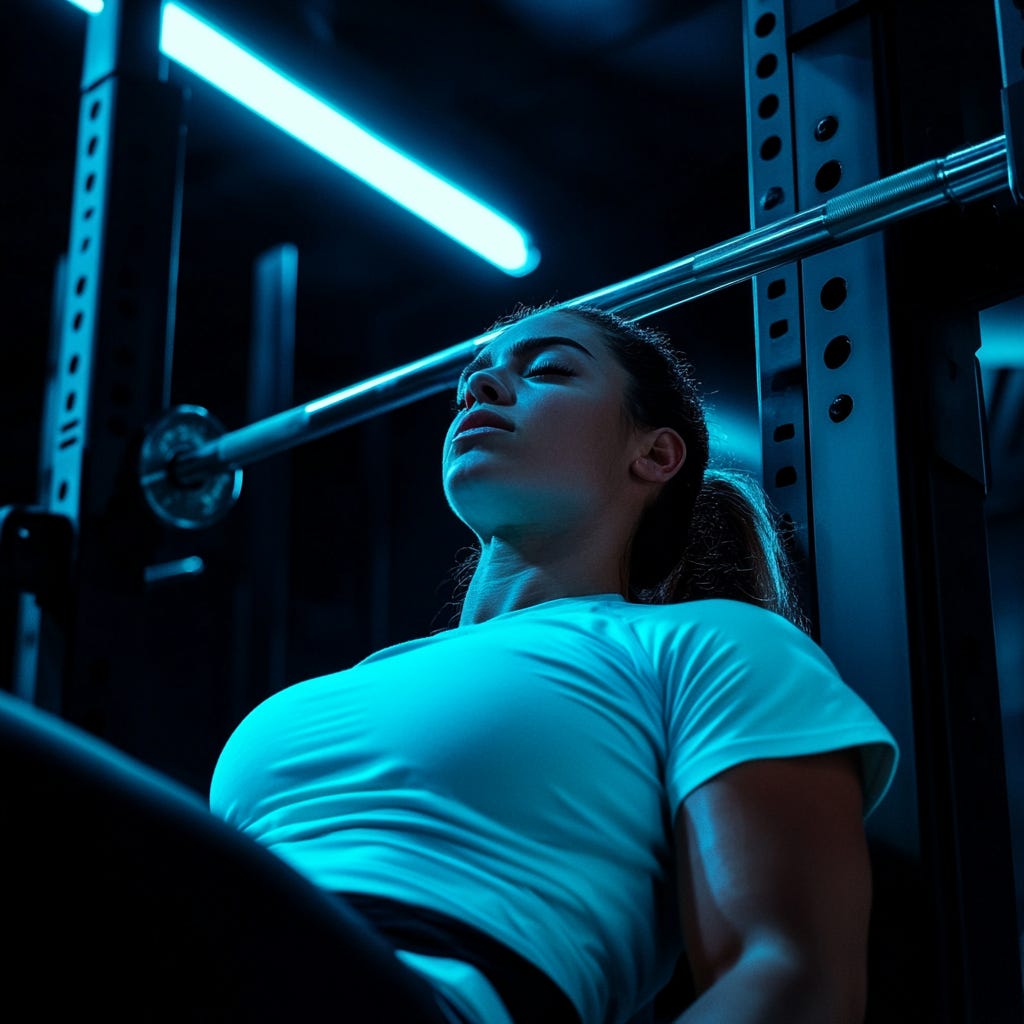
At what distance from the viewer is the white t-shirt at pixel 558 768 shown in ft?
2.60

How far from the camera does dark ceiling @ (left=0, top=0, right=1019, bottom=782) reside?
2557 millimetres

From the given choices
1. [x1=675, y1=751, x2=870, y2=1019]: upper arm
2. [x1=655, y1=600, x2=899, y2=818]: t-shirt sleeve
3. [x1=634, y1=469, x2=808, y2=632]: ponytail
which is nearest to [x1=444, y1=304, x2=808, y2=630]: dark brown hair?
[x1=634, y1=469, x2=808, y2=632]: ponytail

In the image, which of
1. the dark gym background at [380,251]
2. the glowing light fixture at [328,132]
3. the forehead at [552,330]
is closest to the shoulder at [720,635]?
the forehead at [552,330]

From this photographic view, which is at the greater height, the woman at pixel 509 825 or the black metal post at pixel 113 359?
the black metal post at pixel 113 359

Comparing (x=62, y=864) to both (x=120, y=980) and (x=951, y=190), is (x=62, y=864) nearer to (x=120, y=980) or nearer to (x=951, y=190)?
(x=120, y=980)

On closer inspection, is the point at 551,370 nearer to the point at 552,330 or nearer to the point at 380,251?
the point at 552,330

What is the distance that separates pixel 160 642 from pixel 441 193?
1.78 metres

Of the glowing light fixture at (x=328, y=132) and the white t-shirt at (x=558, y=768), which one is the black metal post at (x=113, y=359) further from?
the white t-shirt at (x=558, y=768)

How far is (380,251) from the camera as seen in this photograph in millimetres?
3322

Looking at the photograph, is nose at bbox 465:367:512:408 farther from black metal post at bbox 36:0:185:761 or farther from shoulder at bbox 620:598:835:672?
black metal post at bbox 36:0:185:761

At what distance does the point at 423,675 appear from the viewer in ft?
3.04

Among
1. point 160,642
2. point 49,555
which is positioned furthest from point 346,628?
point 49,555

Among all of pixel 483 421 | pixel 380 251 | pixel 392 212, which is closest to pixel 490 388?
pixel 483 421

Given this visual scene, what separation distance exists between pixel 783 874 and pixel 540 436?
504 millimetres
